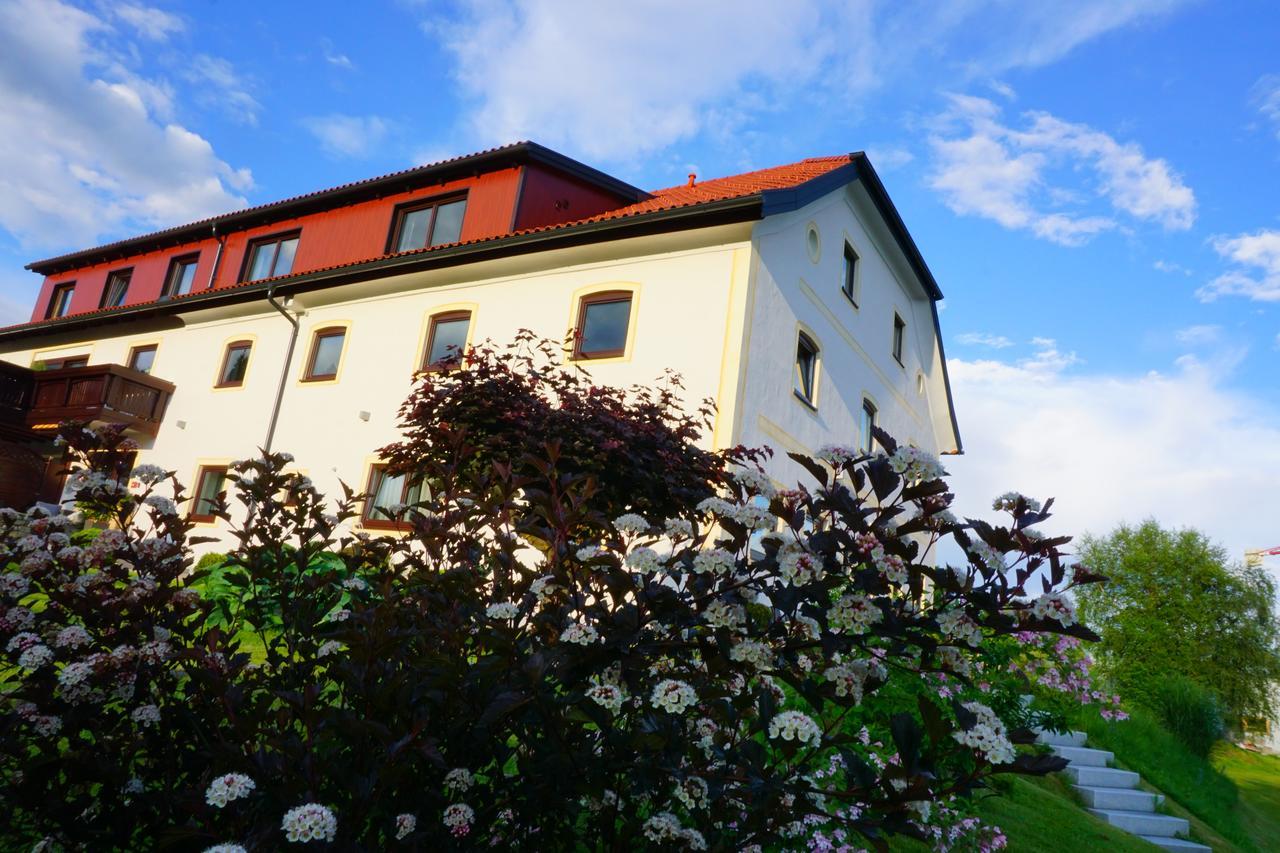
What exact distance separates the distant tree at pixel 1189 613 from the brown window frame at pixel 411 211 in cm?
2191

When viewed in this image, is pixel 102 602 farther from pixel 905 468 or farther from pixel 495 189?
pixel 495 189

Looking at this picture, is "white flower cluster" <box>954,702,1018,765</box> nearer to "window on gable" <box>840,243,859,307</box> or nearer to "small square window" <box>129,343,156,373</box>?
"window on gable" <box>840,243,859,307</box>

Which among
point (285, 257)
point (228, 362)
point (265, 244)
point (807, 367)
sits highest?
point (265, 244)

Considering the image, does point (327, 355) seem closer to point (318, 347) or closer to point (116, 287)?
point (318, 347)

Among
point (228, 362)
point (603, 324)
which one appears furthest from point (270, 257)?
point (603, 324)

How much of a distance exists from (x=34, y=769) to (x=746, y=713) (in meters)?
2.15

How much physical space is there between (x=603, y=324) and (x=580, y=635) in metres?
10.4

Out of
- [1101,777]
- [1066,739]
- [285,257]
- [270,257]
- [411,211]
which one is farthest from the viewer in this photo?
[270,257]

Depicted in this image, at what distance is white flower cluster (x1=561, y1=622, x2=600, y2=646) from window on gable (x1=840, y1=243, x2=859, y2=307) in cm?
1382

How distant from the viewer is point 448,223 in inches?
608

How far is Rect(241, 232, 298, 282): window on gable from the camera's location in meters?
17.9

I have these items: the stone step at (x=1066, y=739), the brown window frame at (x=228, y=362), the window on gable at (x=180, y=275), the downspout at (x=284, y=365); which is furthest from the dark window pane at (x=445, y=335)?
the stone step at (x=1066, y=739)

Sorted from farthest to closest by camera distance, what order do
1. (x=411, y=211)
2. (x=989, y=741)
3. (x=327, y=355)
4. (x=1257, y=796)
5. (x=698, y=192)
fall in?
(x=411, y=211) < (x=327, y=355) < (x=698, y=192) < (x=1257, y=796) < (x=989, y=741)

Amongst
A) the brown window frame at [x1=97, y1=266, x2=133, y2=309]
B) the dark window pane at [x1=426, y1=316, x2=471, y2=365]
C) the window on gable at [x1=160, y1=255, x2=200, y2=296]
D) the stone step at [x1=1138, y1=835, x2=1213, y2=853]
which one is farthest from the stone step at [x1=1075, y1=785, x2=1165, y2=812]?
the brown window frame at [x1=97, y1=266, x2=133, y2=309]
